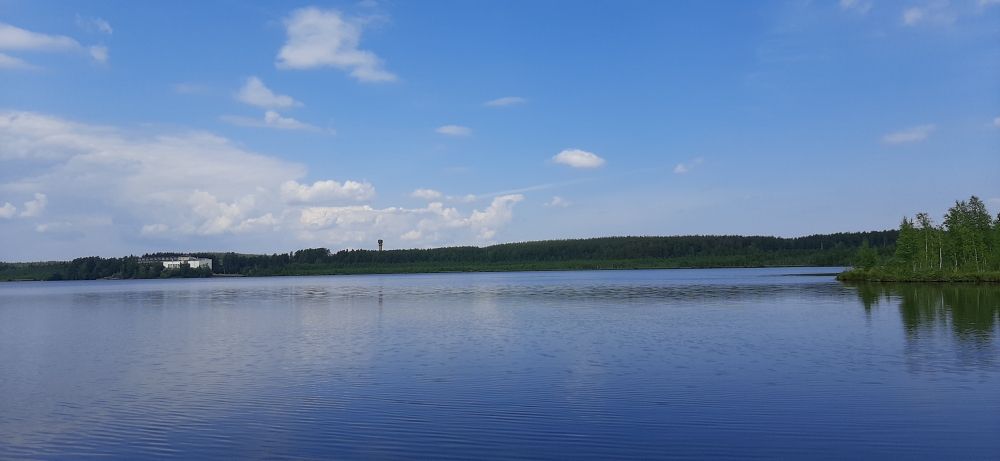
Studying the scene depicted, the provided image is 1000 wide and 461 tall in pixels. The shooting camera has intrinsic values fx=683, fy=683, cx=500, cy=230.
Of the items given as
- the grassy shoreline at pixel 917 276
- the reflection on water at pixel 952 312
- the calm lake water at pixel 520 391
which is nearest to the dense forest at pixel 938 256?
the grassy shoreline at pixel 917 276

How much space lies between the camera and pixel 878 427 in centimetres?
1156

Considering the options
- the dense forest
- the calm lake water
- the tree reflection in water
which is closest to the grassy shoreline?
the dense forest

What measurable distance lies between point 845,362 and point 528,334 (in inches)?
468

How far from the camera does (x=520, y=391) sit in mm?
15352

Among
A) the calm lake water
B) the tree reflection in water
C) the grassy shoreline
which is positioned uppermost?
the grassy shoreline

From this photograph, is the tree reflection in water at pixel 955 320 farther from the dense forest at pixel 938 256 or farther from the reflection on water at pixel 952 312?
the dense forest at pixel 938 256

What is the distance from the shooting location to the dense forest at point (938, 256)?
64.1m

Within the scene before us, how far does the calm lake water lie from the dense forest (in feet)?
130

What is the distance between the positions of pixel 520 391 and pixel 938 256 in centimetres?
7334

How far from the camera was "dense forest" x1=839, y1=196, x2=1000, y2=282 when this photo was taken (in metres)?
64.1

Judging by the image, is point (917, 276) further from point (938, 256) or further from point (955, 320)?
point (955, 320)

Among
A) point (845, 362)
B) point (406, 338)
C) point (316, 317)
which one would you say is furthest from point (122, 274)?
point (845, 362)

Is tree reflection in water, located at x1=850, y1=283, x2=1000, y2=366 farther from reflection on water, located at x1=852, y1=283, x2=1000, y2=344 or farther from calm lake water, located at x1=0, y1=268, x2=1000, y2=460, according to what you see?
calm lake water, located at x1=0, y1=268, x2=1000, y2=460

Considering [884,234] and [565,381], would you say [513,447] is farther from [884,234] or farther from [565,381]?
[884,234]
